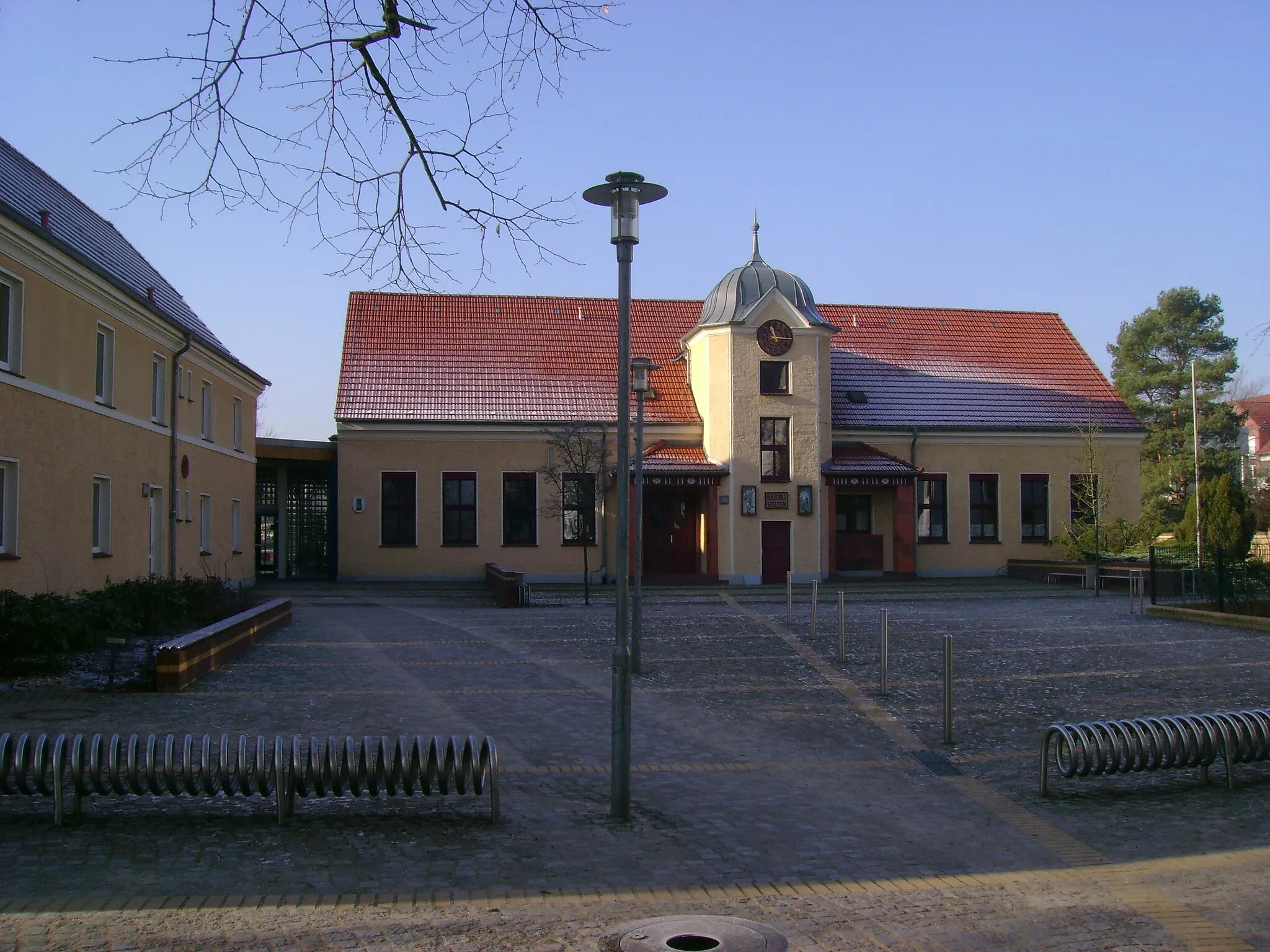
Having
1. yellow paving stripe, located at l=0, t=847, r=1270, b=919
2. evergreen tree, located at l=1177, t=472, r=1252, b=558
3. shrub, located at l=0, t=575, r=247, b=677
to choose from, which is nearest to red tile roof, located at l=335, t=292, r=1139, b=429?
evergreen tree, located at l=1177, t=472, r=1252, b=558

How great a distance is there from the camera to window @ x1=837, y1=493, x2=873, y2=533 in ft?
116

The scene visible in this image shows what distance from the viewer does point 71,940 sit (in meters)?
5.51

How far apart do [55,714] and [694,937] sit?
8.06 meters

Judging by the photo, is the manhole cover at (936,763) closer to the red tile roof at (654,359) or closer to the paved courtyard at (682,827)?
the paved courtyard at (682,827)

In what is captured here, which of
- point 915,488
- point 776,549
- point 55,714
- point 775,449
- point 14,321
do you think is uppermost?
point 14,321

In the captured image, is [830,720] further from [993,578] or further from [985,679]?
[993,578]

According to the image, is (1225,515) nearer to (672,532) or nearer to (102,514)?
(672,532)

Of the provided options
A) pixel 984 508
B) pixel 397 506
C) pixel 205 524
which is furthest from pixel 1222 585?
pixel 205 524

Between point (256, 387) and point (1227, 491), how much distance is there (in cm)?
2929

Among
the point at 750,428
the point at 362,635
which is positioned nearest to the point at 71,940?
the point at 362,635

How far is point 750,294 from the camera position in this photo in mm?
33344

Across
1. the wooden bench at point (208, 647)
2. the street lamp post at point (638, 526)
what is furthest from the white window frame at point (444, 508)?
the street lamp post at point (638, 526)

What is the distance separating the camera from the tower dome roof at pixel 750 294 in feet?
108

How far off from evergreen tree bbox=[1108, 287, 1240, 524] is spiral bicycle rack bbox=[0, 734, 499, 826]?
53122 millimetres
